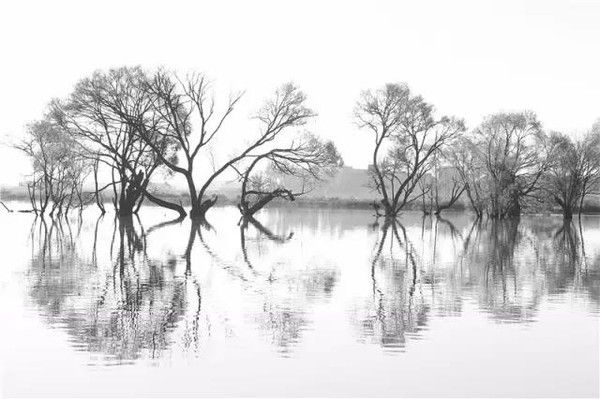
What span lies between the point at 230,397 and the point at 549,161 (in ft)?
229

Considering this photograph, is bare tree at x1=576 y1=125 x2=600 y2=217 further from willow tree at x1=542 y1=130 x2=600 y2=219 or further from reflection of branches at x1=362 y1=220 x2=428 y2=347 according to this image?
reflection of branches at x1=362 y1=220 x2=428 y2=347

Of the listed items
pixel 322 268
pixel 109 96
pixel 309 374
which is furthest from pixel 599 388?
pixel 109 96

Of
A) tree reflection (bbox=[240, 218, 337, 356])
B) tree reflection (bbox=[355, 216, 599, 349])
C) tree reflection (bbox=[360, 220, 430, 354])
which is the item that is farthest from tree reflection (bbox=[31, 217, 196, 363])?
tree reflection (bbox=[355, 216, 599, 349])

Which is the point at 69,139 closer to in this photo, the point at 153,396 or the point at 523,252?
the point at 523,252

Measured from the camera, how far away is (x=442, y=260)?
19.9m

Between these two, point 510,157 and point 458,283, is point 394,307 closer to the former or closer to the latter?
point 458,283

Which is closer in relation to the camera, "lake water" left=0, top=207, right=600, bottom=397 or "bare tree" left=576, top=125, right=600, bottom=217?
"lake water" left=0, top=207, right=600, bottom=397

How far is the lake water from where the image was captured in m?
6.88

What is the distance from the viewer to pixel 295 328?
9.42 m

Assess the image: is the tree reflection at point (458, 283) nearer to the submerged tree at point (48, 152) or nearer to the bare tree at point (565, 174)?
the submerged tree at point (48, 152)

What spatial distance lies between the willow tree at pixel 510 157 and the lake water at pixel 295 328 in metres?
52.9

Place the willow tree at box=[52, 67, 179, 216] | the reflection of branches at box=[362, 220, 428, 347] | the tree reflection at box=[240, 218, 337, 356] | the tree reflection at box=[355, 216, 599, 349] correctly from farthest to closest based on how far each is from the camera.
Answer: the willow tree at box=[52, 67, 179, 216] → the tree reflection at box=[355, 216, 599, 349] → the reflection of branches at box=[362, 220, 428, 347] → the tree reflection at box=[240, 218, 337, 356]

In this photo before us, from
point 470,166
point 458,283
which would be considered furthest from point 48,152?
point 458,283

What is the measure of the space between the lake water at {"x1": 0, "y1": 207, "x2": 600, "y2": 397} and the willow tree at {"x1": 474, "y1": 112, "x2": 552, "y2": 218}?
52924mm
